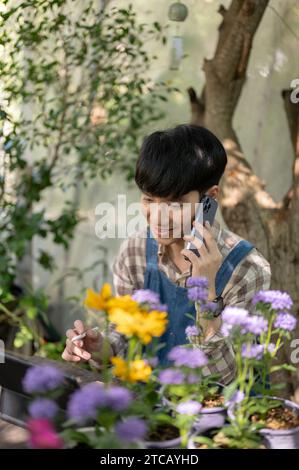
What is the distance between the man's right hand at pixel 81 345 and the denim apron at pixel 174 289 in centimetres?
30

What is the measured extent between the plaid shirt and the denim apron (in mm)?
15

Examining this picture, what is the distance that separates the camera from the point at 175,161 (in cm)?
209

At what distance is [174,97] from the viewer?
165 inches

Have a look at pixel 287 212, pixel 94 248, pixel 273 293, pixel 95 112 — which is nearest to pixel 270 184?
pixel 287 212

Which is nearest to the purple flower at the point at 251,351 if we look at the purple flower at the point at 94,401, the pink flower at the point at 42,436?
the purple flower at the point at 94,401

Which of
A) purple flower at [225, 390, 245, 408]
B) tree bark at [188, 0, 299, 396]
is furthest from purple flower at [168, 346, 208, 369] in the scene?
tree bark at [188, 0, 299, 396]

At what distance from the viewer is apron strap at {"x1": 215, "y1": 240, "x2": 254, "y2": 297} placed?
2246 mm

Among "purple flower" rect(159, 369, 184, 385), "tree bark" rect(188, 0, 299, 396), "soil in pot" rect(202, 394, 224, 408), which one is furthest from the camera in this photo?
"tree bark" rect(188, 0, 299, 396)

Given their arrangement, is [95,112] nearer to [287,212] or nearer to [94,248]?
[94,248]

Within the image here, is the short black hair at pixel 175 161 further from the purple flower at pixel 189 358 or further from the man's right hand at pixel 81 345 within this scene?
the purple flower at pixel 189 358

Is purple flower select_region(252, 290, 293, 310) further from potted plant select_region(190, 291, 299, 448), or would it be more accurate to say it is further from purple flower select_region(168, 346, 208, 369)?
purple flower select_region(168, 346, 208, 369)

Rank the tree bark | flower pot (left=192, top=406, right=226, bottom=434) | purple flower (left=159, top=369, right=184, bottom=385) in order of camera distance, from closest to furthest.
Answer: purple flower (left=159, top=369, right=184, bottom=385) → flower pot (left=192, top=406, right=226, bottom=434) → the tree bark

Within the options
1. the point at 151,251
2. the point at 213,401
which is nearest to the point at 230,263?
the point at 151,251

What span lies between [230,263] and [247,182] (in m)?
0.98
